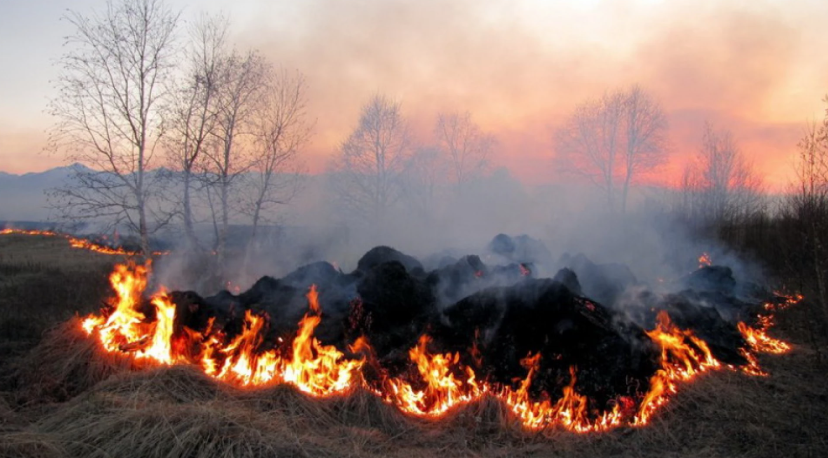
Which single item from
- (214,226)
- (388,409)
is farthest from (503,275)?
(214,226)

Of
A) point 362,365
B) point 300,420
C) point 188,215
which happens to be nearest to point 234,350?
point 362,365

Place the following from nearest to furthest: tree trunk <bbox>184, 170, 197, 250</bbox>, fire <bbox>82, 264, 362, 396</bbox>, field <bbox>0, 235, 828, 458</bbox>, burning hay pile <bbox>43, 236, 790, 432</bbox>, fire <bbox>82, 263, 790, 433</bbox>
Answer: field <bbox>0, 235, 828, 458</bbox> < fire <bbox>82, 263, 790, 433</bbox> < burning hay pile <bbox>43, 236, 790, 432</bbox> < fire <bbox>82, 264, 362, 396</bbox> < tree trunk <bbox>184, 170, 197, 250</bbox>

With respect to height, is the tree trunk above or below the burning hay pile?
above

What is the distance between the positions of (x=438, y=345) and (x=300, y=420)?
213 centimetres

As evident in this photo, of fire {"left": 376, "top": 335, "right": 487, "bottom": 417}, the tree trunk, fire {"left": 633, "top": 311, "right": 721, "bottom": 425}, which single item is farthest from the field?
the tree trunk

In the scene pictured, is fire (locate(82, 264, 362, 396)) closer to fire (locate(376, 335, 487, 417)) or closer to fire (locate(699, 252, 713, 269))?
fire (locate(376, 335, 487, 417))

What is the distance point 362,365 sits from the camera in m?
6.20

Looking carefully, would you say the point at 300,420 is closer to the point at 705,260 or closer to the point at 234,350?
the point at 234,350

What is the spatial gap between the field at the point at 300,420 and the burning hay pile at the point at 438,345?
218 millimetres

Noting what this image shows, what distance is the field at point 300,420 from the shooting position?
4102 mm

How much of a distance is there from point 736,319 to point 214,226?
14582 mm

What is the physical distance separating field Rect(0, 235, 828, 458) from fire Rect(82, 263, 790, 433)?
9.2 inches

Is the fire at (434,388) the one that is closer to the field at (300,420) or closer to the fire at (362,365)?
the fire at (362,365)

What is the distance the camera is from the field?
410 centimetres
